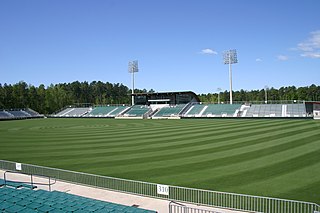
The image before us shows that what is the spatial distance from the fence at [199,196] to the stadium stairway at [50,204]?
281cm

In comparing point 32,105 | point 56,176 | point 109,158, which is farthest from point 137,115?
point 56,176

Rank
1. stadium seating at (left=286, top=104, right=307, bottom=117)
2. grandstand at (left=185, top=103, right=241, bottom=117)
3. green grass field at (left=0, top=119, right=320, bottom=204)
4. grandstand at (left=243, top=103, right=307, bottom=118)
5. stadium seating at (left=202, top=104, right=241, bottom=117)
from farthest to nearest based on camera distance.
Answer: grandstand at (left=185, top=103, right=241, bottom=117) < stadium seating at (left=202, top=104, right=241, bottom=117) < grandstand at (left=243, top=103, right=307, bottom=118) < stadium seating at (left=286, top=104, right=307, bottom=117) < green grass field at (left=0, top=119, right=320, bottom=204)

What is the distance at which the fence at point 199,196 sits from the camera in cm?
1145

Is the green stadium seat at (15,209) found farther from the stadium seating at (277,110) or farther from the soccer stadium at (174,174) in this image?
the stadium seating at (277,110)

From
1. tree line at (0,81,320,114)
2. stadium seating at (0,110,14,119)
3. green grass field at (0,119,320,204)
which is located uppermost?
tree line at (0,81,320,114)

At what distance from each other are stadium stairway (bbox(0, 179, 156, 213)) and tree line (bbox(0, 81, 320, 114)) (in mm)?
92168

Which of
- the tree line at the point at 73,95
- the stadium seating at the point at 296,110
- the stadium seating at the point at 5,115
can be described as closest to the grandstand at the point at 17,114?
the stadium seating at the point at 5,115

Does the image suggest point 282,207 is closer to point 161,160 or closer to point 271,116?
point 161,160

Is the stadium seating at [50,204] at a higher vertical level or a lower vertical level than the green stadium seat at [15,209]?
lower

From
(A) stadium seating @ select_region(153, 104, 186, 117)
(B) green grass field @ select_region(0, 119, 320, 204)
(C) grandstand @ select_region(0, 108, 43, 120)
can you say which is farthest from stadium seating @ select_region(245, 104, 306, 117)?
(C) grandstand @ select_region(0, 108, 43, 120)

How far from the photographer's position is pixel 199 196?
13.0m

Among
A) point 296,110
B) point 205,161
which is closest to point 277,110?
point 296,110

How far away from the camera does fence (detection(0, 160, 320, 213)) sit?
11.4 metres

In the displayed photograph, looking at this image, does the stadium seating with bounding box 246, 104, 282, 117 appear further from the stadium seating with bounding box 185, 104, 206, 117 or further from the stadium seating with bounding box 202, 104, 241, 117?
the stadium seating with bounding box 185, 104, 206, 117
